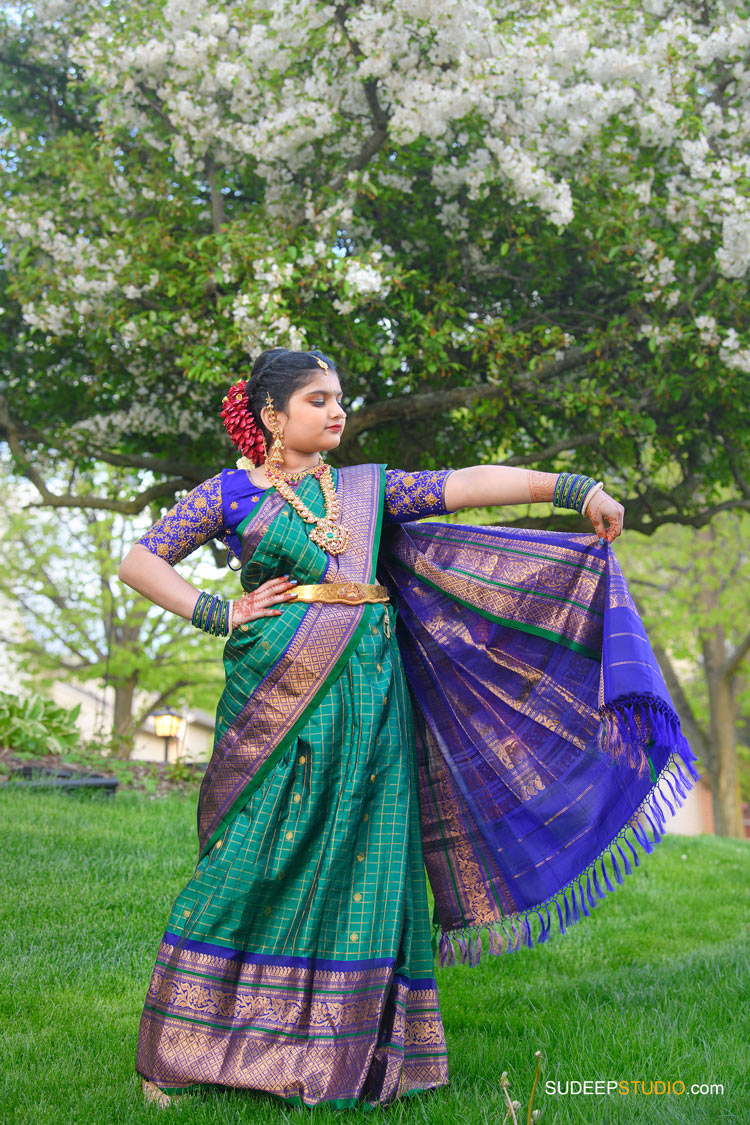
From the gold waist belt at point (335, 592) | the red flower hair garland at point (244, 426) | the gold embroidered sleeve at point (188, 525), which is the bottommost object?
the gold waist belt at point (335, 592)

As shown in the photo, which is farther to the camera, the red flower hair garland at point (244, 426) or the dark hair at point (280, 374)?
the red flower hair garland at point (244, 426)

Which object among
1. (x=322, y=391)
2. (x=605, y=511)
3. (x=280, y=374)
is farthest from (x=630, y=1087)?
(x=280, y=374)

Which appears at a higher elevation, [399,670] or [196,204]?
[196,204]

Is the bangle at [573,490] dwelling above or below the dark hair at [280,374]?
below

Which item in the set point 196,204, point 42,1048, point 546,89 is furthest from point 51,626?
point 42,1048

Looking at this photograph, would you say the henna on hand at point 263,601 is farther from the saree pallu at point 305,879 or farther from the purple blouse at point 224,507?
the purple blouse at point 224,507

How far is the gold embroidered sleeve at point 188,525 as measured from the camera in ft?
9.66

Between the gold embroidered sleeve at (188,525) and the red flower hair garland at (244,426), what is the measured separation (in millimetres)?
219

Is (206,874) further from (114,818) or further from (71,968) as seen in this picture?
(114,818)

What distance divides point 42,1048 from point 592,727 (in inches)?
73.2

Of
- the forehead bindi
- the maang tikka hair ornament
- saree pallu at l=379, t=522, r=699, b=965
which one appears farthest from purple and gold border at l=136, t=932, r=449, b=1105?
the forehead bindi

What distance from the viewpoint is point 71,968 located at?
147 inches

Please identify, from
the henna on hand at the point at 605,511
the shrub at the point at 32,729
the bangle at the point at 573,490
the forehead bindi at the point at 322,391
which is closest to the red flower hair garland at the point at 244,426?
the forehead bindi at the point at 322,391

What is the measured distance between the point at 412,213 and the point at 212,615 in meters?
5.01
